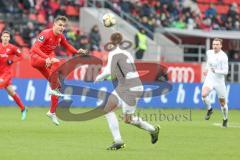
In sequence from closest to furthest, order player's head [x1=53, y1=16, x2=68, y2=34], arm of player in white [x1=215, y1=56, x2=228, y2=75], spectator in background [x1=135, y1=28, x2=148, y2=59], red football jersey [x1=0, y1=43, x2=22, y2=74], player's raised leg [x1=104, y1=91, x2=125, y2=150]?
player's raised leg [x1=104, y1=91, x2=125, y2=150] → player's head [x1=53, y1=16, x2=68, y2=34] → arm of player in white [x1=215, y1=56, x2=228, y2=75] → red football jersey [x1=0, y1=43, x2=22, y2=74] → spectator in background [x1=135, y1=28, x2=148, y2=59]

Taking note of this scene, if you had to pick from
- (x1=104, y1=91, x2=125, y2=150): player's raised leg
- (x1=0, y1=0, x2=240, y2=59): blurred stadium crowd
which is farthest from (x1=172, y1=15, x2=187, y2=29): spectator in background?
(x1=104, y1=91, x2=125, y2=150): player's raised leg

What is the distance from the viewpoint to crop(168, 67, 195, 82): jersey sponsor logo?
32.9m

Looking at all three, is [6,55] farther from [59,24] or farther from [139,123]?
[139,123]

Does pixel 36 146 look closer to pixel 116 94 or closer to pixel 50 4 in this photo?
pixel 116 94

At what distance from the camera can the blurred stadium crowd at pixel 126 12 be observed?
33.3m

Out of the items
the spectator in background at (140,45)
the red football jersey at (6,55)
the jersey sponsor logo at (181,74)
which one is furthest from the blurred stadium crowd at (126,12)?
the red football jersey at (6,55)

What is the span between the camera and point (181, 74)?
3328 cm

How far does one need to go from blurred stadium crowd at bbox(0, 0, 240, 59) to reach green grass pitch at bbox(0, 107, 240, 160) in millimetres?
9364

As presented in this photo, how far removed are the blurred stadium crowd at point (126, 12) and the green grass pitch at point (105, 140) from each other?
9364 millimetres

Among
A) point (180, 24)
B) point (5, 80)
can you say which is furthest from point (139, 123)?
point (180, 24)

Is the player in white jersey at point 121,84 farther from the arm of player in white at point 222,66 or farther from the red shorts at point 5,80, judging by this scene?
the red shorts at point 5,80

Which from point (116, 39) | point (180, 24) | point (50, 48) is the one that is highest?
point (116, 39)

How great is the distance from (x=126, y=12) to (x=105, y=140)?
23.1 meters

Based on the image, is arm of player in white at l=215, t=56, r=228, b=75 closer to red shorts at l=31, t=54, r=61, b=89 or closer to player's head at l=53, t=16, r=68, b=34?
red shorts at l=31, t=54, r=61, b=89
